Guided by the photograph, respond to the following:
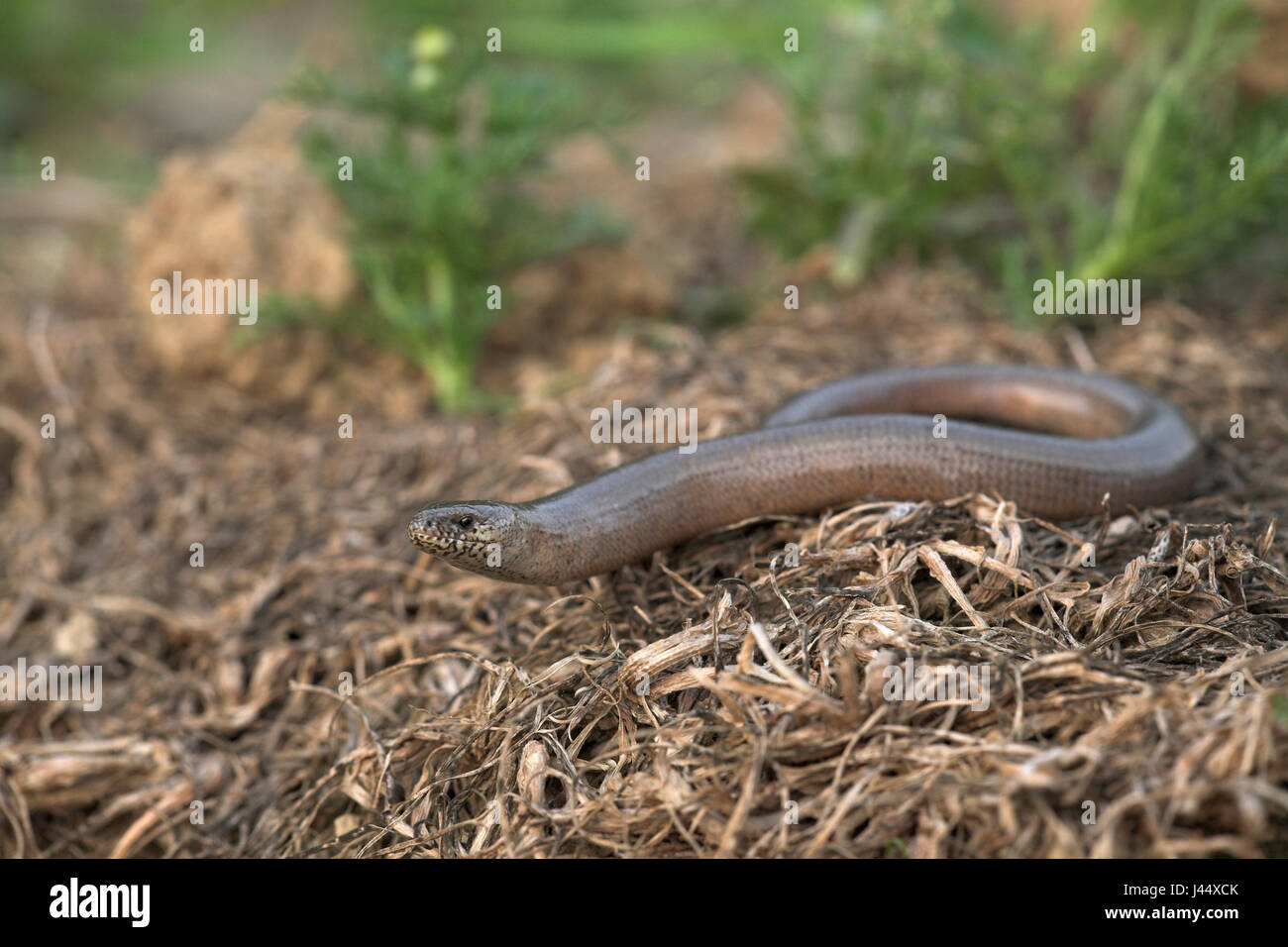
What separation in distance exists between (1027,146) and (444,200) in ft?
9.85

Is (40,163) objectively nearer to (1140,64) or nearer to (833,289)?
(833,289)

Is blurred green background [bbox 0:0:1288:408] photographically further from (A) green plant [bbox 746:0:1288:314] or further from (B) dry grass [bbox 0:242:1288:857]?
(B) dry grass [bbox 0:242:1288:857]

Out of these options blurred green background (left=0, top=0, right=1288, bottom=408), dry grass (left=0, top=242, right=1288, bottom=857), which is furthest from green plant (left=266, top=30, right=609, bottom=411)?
dry grass (left=0, top=242, right=1288, bottom=857)

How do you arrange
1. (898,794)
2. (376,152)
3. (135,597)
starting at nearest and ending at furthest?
(898,794), (135,597), (376,152)

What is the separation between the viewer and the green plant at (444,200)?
4.51 m

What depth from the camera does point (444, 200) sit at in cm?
455

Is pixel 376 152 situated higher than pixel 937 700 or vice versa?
pixel 376 152

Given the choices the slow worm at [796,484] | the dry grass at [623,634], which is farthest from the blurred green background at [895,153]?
the slow worm at [796,484]

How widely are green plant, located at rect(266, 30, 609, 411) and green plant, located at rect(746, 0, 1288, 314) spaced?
1390 millimetres

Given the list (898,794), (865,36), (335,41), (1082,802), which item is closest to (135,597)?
(898,794)

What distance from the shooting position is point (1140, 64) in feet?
18.5

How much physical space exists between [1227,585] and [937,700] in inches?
41.4

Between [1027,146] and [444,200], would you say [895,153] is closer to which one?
[1027,146]

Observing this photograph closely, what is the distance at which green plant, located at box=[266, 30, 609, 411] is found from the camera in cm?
451
